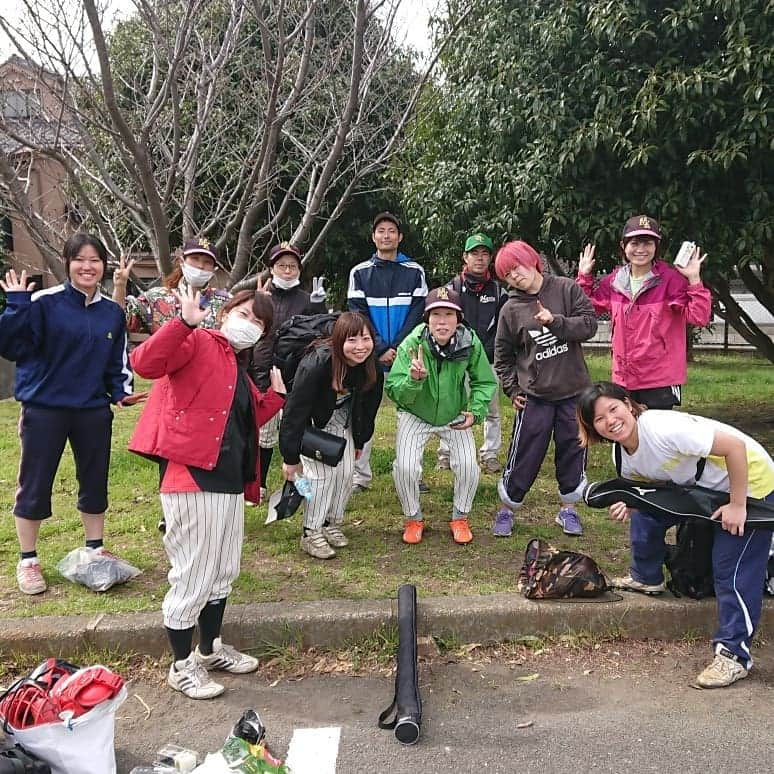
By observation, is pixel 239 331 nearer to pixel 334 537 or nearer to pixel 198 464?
pixel 198 464

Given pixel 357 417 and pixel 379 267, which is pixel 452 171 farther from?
pixel 357 417

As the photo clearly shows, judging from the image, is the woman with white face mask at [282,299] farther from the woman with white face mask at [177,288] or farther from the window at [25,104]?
the window at [25,104]

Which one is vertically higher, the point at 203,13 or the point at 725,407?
the point at 203,13

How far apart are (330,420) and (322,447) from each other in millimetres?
271

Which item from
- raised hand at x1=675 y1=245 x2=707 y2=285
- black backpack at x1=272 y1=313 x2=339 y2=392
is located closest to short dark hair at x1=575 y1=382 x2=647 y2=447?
raised hand at x1=675 y1=245 x2=707 y2=285

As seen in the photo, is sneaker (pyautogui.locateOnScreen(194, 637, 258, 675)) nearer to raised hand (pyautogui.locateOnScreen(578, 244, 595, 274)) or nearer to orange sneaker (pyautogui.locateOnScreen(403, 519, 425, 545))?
orange sneaker (pyautogui.locateOnScreen(403, 519, 425, 545))

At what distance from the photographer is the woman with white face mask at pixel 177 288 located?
4.26 m

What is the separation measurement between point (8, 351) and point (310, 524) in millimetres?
1889

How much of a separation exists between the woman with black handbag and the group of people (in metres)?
0.01

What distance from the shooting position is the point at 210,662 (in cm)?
324

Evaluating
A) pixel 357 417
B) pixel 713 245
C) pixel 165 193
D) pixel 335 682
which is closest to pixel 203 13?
pixel 165 193

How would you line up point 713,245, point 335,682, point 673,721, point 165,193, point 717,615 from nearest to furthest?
point 673,721, point 335,682, point 717,615, point 165,193, point 713,245

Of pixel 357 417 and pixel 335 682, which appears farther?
pixel 357 417

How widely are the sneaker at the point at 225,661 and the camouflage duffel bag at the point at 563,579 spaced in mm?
1389
